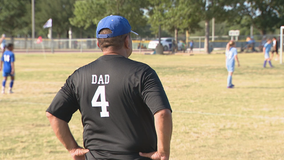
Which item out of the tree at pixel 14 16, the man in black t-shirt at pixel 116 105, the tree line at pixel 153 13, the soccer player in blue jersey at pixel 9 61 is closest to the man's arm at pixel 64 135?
the man in black t-shirt at pixel 116 105

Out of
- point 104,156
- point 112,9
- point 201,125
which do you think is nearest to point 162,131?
point 104,156

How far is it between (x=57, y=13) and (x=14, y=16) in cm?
887

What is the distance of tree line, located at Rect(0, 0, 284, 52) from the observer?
169ft

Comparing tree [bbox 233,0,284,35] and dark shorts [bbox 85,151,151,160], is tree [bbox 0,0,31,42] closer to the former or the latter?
tree [bbox 233,0,284,35]

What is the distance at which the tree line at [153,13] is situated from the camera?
51.6 metres

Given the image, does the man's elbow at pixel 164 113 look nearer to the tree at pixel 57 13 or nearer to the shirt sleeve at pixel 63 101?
the shirt sleeve at pixel 63 101

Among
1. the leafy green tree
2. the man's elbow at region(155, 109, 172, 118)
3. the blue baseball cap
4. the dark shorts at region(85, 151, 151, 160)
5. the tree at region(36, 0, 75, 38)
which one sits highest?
the tree at region(36, 0, 75, 38)

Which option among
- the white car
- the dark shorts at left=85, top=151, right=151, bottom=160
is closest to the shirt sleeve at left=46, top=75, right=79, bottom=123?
the dark shorts at left=85, top=151, right=151, bottom=160

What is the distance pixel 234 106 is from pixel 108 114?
341 inches

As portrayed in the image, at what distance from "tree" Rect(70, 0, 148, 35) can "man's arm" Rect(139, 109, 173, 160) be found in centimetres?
5431

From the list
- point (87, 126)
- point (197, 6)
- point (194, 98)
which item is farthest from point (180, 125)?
point (197, 6)

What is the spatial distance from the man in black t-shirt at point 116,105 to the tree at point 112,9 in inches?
2129

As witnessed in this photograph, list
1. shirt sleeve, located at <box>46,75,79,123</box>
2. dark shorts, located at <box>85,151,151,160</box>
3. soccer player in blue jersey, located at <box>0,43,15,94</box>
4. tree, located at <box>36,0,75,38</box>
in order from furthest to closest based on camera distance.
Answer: tree, located at <box>36,0,75,38</box> → soccer player in blue jersey, located at <box>0,43,15,94</box> → shirt sleeve, located at <box>46,75,79,123</box> → dark shorts, located at <box>85,151,151,160</box>

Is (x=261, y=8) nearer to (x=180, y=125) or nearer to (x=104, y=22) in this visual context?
(x=180, y=125)
